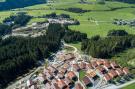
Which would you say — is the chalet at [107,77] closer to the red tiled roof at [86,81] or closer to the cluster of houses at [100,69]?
the cluster of houses at [100,69]

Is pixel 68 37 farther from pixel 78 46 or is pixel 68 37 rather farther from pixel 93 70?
pixel 93 70

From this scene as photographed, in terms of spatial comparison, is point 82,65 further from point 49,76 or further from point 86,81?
point 86,81

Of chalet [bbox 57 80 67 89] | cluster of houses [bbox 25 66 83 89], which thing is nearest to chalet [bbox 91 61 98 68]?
cluster of houses [bbox 25 66 83 89]

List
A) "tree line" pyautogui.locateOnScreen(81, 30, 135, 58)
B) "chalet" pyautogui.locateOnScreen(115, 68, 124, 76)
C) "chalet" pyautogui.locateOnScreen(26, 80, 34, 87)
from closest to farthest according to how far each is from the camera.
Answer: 1. "chalet" pyautogui.locateOnScreen(26, 80, 34, 87)
2. "chalet" pyautogui.locateOnScreen(115, 68, 124, 76)
3. "tree line" pyautogui.locateOnScreen(81, 30, 135, 58)

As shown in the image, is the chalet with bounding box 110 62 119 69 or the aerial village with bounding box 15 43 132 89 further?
the chalet with bounding box 110 62 119 69

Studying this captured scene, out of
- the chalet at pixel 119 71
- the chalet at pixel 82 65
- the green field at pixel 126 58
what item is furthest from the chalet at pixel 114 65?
the chalet at pixel 82 65

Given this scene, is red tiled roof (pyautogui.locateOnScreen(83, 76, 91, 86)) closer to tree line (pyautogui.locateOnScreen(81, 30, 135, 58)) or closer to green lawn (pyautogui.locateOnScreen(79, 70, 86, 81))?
green lawn (pyautogui.locateOnScreen(79, 70, 86, 81))

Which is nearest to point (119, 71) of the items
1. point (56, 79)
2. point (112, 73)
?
point (112, 73)

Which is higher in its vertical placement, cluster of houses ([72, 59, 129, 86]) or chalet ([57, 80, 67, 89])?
cluster of houses ([72, 59, 129, 86])
